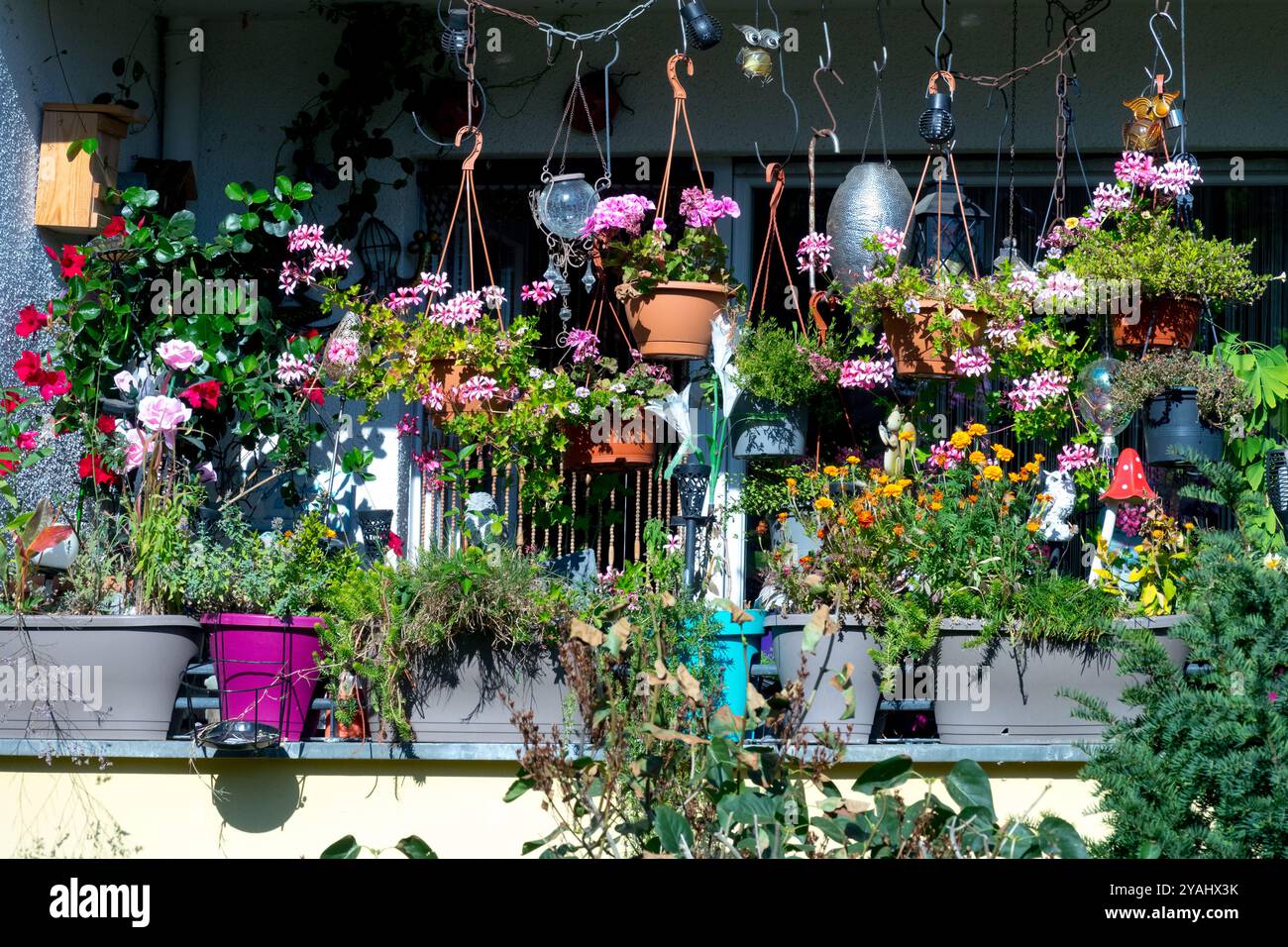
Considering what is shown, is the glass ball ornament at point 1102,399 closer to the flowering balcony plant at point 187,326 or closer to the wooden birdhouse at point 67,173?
the flowering balcony plant at point 187,326

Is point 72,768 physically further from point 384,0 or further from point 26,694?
point 384,0

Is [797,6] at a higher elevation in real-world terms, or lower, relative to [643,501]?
higher

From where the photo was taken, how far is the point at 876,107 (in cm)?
529

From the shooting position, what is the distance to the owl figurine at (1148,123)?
445cm

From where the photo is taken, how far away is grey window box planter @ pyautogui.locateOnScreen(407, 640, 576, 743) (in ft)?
12.5

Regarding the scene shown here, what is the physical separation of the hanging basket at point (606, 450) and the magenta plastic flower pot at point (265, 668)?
3.52ft

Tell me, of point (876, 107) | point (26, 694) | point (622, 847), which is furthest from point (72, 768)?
point (876, 107)

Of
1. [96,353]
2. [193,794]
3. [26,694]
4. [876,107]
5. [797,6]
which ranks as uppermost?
[797,6]

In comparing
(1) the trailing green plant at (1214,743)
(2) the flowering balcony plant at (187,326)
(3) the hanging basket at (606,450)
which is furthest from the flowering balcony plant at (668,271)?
(1) the trailing green plant at (1214,743)

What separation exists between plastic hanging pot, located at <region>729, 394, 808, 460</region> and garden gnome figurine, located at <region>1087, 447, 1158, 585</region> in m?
0.96

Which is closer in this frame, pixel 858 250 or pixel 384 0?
pixel 858 250

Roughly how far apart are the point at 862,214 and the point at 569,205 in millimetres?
912
